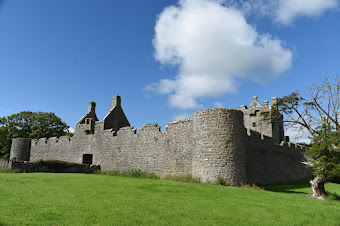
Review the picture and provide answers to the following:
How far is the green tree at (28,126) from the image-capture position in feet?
143

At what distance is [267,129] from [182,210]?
2542 centimetres

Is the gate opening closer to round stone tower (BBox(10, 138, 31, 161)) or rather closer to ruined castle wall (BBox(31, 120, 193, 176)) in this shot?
ruined castle wall (BBox(31, 120, 193, 176))

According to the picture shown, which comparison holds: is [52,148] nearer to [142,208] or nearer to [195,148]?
[195,148]

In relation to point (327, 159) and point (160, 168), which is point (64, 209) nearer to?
point (160, 168)

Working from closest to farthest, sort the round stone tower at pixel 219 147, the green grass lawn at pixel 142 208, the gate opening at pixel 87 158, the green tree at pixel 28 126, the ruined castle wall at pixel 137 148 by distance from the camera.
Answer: the green grass lawn at pixel 142 208
the round stone tower at pixel 219 147
the ruined castle wall at pixel 137 148
the gate opening at pixel 87 158
the green tree at pixel 28 126

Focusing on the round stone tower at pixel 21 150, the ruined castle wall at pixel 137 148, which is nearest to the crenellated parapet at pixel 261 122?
the ruined castle wall at pixel 137 148

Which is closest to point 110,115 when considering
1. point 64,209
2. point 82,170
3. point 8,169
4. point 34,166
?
point 82,170

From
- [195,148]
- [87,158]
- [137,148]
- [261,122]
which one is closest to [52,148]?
[87,158]

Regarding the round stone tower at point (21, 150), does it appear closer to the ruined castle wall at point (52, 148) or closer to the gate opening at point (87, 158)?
the ruined castle wall at point (52, 148)

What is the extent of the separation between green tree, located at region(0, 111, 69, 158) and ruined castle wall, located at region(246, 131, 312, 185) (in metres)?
33.2

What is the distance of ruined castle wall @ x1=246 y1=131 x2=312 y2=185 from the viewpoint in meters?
19.9

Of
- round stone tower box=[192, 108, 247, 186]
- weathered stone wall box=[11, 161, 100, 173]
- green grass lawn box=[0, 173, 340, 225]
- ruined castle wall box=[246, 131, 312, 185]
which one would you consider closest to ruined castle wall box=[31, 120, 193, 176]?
round stone tower box=[192, 108, 247, 186]

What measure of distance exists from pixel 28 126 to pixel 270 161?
124ft

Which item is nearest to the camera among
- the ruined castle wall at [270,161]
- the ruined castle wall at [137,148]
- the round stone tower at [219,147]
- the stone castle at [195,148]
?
the round stone tower at [219,147]
